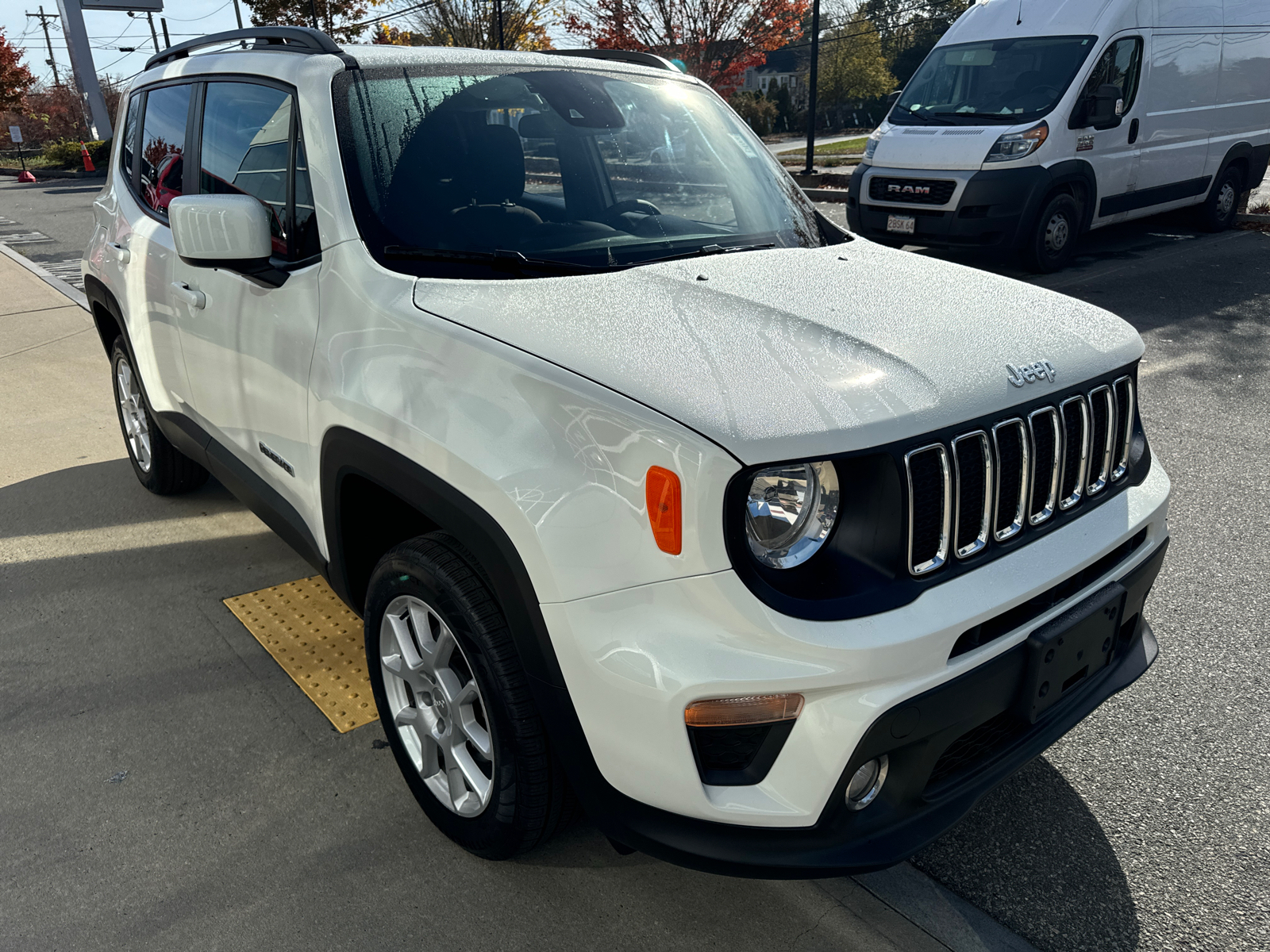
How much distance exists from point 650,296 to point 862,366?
56 centimetres

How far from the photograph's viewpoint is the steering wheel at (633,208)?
2.73m

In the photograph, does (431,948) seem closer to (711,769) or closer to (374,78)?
(711,769)

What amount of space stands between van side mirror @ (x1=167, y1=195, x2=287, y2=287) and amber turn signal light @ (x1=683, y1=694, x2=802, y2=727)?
1651 millimetres

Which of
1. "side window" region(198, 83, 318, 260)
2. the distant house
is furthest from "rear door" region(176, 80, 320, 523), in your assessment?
the distant house

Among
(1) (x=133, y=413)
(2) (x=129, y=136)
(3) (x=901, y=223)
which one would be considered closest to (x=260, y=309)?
(2) (x=129, y=136)

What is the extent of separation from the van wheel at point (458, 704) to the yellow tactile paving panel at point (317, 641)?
508 millimetres

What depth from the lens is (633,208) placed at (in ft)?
9.09

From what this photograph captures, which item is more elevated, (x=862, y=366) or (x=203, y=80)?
(x=203, y=80)

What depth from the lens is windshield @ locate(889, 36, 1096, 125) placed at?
28.4ft

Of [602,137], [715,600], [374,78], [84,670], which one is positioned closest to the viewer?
[715,600]

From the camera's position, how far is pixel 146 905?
2229mm

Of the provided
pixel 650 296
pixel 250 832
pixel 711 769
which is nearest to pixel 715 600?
pixel 711 769

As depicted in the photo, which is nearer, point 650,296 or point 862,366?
point 862,366

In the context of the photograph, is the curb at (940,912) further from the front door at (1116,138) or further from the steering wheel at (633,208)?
the front door at (1116,138)
